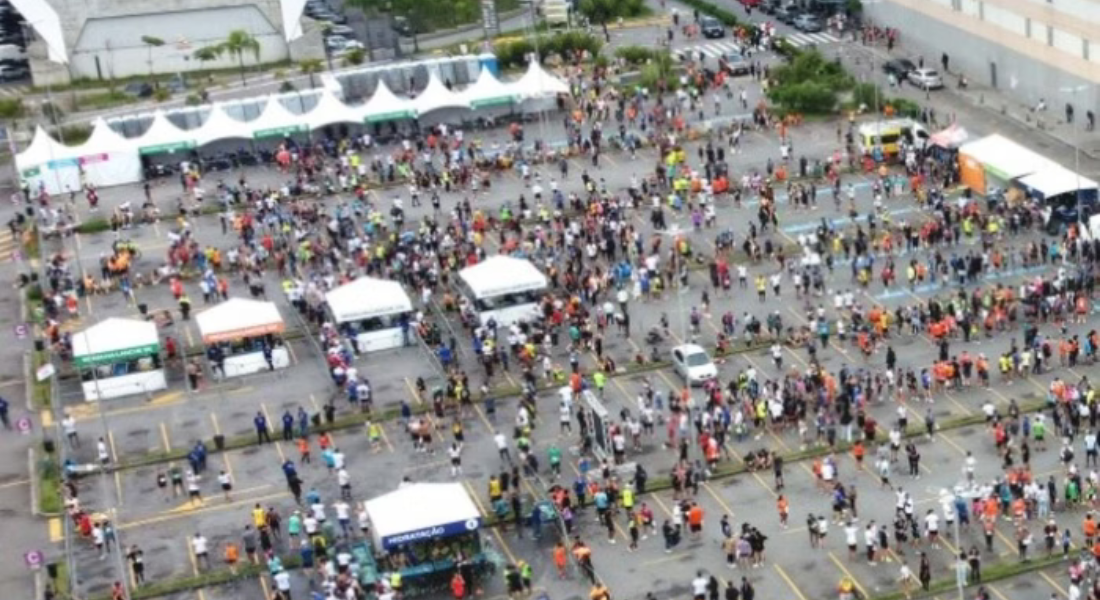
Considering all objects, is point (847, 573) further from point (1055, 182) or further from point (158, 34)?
point (158, 34)

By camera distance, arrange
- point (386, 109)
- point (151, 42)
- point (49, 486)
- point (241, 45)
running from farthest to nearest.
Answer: point (151, 42) → point (241, 45) → point (386, 109) → point (49, 486)

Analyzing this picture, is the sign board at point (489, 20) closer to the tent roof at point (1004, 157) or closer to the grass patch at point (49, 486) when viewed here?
the tent roof at point (1004, 157)

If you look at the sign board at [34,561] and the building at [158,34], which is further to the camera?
the building at [158,34]

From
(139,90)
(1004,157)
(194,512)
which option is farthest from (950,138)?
(139,90)

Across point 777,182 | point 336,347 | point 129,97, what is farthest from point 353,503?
point 129,97

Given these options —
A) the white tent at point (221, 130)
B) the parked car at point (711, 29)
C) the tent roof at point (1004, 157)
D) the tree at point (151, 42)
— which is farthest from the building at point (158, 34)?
the tent roof at point (1004, 157)

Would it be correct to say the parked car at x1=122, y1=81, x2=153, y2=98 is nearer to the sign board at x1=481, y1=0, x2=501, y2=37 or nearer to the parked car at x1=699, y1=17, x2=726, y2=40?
the sign board at x1=481, y1=0, x2=501, y2=37
